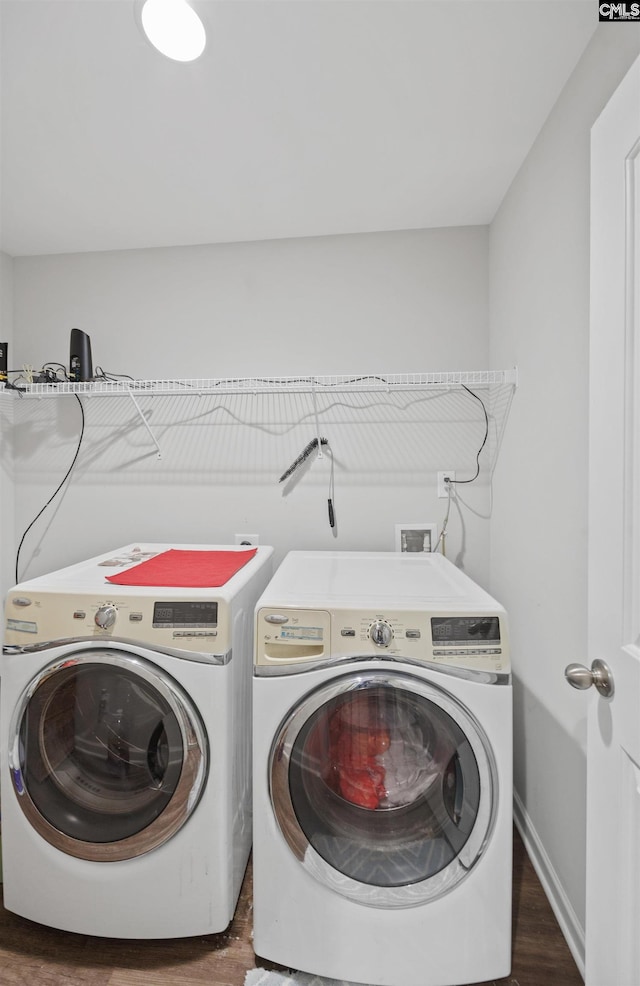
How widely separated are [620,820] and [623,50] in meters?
1.59

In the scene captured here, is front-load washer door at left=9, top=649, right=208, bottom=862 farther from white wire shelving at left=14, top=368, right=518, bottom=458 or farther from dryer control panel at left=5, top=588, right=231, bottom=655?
white wire shelving at left=14, top=368, right=518, bottom=458

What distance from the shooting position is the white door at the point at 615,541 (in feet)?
2.48

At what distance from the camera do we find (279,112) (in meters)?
1.33

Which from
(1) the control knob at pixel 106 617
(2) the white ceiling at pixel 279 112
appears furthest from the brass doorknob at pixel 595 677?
(2) the white ceiling at pixel 279 112

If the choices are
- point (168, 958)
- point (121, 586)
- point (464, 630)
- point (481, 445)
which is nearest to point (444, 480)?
point (481, 445)

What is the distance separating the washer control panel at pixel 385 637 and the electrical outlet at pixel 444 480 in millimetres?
896

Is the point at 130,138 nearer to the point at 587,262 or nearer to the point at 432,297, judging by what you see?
the point at 432,297

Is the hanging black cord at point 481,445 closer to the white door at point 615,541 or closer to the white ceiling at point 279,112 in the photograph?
the white ceiling at point 279,112

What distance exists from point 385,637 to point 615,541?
59 centimetres

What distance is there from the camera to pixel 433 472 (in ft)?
6.61

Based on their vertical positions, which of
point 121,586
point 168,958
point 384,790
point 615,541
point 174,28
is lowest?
point 168,958

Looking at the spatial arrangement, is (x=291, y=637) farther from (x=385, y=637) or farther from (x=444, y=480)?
(x=444, y=480)

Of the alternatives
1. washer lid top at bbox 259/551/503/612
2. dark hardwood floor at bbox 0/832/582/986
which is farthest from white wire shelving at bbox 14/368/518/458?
dark hardwood floor at bbox 0/832/582/986

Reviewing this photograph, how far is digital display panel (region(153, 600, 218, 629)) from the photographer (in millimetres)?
1243
